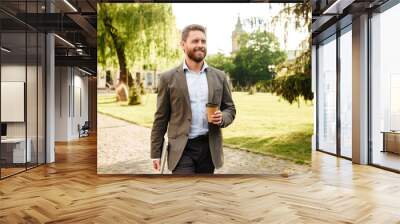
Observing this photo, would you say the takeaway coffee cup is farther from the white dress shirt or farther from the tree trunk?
the tree trunk

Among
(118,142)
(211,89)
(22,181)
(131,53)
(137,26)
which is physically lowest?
(22,181)

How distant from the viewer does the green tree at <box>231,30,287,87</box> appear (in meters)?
6.82

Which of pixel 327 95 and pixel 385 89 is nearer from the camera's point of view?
pixel 385 89

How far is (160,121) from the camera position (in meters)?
4.55

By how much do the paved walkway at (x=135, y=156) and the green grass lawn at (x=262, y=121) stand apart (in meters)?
0.11

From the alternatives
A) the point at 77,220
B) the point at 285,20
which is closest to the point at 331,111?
the point at 285,20

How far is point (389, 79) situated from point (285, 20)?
2.25 metres

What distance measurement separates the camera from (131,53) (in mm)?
6699

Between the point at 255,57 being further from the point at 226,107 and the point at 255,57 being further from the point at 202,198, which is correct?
the point at 202,198

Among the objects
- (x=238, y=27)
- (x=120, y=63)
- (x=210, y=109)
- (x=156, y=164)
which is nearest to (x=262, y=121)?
(x=238, y=27)

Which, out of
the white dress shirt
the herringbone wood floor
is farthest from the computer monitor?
the white dress shirt

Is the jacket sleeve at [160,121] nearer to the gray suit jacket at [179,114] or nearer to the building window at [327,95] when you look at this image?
the gray suit jacket at [179,114]

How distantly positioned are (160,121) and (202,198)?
1.13 metres

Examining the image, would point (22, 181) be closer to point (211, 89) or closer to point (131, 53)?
point (131, 53)
